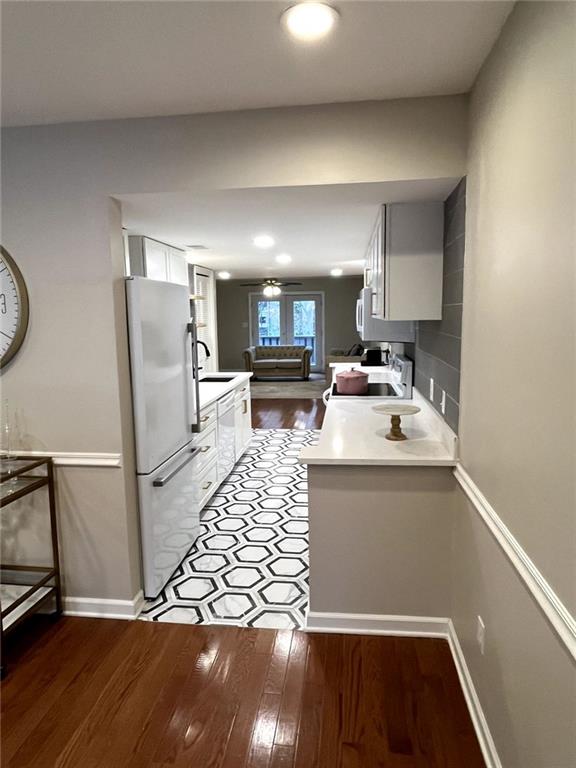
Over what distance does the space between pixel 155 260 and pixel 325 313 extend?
7.63m

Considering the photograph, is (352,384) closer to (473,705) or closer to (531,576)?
(473,705)

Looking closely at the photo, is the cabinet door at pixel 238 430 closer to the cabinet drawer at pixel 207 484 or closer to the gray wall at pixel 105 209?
the cabinet drawer at pixel 207 484

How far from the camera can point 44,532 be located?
2.38 m

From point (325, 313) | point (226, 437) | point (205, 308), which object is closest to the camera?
point (226, 437)

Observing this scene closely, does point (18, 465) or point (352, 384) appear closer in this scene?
point (18, 465)

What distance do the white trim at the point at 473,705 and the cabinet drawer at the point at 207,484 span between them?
6.23 ft

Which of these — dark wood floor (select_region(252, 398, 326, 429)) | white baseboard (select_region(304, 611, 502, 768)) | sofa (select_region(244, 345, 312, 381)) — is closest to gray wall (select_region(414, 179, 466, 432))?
white baseboard (select_region(304, 611, 502, 768))

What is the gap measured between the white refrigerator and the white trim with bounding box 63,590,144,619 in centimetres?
12

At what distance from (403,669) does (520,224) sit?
71.1 inches

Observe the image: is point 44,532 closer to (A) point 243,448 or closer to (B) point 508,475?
(B) point 508,475

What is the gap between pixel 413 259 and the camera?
2398mm

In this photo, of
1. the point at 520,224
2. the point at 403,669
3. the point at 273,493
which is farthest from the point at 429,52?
the point at 273,493

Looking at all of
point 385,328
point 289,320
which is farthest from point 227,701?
point 289,320

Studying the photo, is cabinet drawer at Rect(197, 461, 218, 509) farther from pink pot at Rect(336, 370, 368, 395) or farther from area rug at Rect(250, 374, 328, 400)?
area rug at Rect(250, 374, 328, 400)
